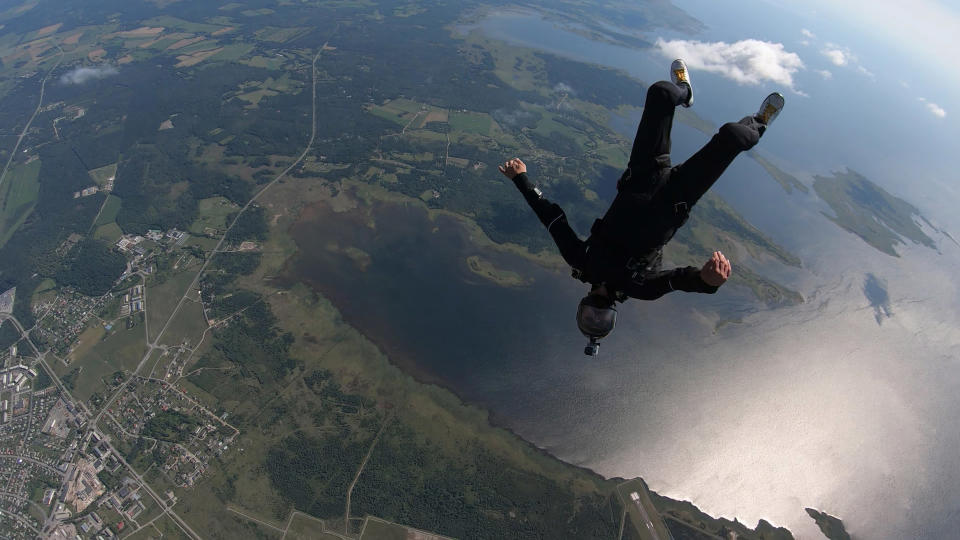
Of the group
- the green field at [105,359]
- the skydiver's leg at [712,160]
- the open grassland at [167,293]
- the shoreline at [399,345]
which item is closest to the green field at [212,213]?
the open grassland at [167,293]

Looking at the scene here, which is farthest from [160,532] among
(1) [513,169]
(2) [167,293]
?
(1) [513,169]

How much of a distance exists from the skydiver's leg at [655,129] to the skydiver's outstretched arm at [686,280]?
91cm

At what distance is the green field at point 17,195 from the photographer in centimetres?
4281

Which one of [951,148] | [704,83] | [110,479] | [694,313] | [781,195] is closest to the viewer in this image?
[110,479]

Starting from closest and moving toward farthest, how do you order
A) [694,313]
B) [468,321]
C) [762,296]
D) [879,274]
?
[468,321] < [694,313] < [762,296] < [879,274]

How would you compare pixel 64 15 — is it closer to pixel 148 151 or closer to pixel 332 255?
pixel 148 151

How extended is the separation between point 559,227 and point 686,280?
4.56ft

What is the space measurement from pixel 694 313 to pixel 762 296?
9861 millimetres

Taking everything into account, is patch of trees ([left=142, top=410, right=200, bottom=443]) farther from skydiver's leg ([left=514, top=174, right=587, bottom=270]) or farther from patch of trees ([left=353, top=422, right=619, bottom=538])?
skydiver's leg ([left=514, top=174, right=587, bottom=270])

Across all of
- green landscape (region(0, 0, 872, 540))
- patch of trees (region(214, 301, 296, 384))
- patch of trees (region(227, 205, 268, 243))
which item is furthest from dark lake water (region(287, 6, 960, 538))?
patch of trees (region(214, 301, 296, 384))

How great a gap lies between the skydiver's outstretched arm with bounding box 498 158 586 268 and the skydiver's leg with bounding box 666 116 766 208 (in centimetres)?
104

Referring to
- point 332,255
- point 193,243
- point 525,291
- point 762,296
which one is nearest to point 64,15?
point 193,243

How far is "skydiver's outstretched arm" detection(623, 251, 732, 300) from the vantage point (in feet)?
10.4

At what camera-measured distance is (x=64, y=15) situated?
94750mm
